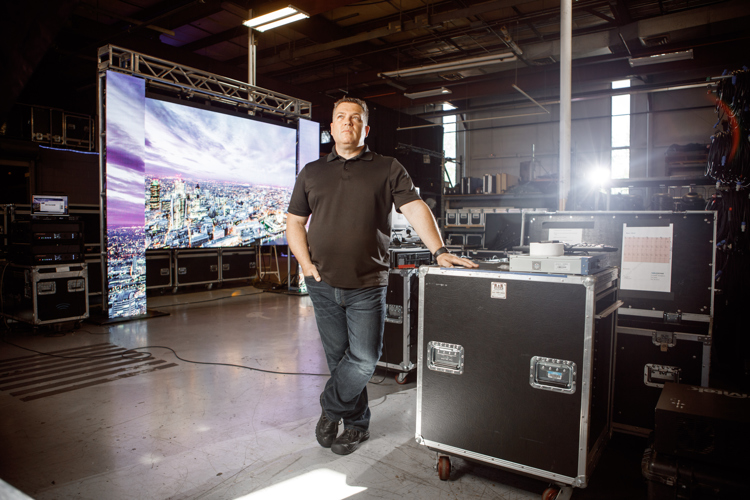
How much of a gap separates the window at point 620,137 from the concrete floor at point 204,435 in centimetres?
1160

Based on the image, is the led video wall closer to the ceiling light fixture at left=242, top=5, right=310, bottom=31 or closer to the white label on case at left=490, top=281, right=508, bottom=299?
the ceiling light fixture at left=242, top=5, right=310, bottom=31

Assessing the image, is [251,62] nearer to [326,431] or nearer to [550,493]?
[326,431]

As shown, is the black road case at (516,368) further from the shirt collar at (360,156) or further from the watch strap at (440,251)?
the shirt collar at (360,156)

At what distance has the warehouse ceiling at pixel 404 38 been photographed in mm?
7312

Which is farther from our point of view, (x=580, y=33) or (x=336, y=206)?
(x=580, y=33)

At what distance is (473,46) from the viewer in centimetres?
1043

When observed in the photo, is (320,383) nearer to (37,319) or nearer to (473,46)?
(37,319)

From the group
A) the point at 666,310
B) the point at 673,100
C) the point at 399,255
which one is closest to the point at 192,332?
the point at 399,255

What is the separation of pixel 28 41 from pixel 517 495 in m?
2.11

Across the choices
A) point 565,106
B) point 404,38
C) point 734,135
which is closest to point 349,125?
point 565,106

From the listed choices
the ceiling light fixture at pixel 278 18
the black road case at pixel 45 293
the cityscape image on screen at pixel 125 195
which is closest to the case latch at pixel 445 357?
the black road case at pixel 45 293

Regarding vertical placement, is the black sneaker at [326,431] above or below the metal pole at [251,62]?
below

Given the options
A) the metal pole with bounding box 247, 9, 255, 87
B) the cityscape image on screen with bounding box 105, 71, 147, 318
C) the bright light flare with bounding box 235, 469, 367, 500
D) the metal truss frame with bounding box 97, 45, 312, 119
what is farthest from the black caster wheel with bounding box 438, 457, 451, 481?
the metal pole with bounding box 247, 9, 255, 87

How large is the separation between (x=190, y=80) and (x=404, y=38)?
512 cm
